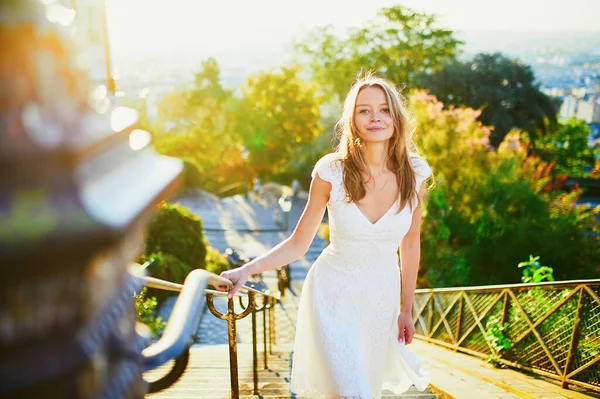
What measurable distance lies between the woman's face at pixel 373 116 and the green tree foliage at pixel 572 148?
2650 centimetres

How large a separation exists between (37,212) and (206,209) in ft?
80.0

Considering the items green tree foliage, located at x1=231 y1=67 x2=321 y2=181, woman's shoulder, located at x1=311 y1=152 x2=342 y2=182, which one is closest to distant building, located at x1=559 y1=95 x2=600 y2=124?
green tree foliage, located at x1=231 y1=67 x2=321 y2=181

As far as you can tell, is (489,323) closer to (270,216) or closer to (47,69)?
(47,69)

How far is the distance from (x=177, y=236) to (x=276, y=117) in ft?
61.5

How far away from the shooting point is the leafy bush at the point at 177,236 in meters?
11.0

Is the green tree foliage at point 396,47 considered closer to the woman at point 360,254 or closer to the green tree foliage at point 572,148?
the green tree foliage at point 572,148

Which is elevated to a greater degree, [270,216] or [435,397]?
[435,397]

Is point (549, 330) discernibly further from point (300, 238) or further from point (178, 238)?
point (178, 238)

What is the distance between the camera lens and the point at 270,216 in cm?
2292

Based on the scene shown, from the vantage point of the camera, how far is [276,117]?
28969 millimetres

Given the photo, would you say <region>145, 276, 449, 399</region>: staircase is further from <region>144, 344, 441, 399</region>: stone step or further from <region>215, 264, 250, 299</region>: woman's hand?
<region>215, 264, 250, 299</region>: woman's hand

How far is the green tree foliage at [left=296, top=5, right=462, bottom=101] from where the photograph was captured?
27250 millimetres

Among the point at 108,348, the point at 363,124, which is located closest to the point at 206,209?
the point at 363,124

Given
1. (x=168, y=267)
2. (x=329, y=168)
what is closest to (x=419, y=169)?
(x=329, y=168)
